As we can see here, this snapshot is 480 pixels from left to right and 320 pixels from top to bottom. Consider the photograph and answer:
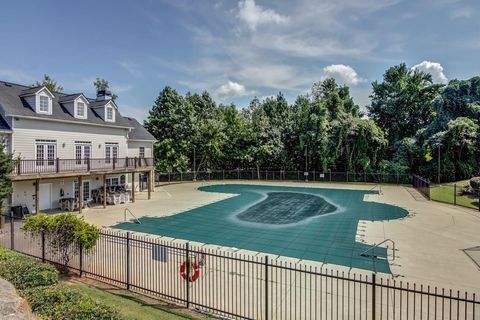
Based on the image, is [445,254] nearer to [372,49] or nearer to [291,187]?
[372,49]

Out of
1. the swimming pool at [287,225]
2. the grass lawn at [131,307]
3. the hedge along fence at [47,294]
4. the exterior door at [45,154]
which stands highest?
the exterior door at [45,154]

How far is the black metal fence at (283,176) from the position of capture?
114ft

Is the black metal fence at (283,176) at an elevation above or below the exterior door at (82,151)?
below

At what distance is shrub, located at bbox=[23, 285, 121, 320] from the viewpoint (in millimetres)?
4930

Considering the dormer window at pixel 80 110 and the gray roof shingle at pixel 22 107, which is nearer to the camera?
the gray roof shingle at pixel 22 107

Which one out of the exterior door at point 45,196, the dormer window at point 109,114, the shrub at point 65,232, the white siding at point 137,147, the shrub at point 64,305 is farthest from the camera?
the white siding at point 137,147

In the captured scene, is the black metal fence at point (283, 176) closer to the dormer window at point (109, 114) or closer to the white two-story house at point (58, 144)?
the white two-story house at point (58, 144)

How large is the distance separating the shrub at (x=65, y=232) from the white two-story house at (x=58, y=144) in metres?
8.32

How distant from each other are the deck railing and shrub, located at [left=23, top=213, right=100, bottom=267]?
7586 millimetres

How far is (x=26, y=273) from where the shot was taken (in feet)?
21.6

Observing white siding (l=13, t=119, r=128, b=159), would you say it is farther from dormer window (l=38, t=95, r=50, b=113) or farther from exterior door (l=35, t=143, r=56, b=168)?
dormer window (l=38, t=95, r=50, b=113)

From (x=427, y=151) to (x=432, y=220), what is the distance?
1941cm

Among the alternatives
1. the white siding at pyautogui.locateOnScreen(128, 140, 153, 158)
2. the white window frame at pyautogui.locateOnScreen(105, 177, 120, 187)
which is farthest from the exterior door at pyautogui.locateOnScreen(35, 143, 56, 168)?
the white siding at pyautogui.locateOnScreen(128, 140, 153, 158)

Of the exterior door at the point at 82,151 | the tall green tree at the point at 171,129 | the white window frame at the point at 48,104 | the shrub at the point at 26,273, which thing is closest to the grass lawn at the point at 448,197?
the shrub at the point at 26,273
